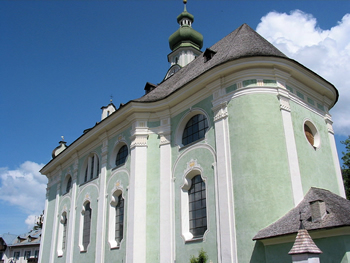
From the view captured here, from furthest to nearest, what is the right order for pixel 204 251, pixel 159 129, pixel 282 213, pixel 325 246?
1. pixel 159 129
2. pixel 204 251
3. pixel 282 213
4. pixel 325 246

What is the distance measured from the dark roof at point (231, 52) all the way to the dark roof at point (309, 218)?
5763 mm

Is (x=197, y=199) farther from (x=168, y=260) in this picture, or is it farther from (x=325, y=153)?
(x=325, y=153)

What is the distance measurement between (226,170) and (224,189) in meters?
0.72

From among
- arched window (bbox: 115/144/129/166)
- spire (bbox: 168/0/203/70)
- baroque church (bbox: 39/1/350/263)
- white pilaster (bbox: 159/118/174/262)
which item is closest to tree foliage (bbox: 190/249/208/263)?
baroque church (bbox: 39/1/350/263)

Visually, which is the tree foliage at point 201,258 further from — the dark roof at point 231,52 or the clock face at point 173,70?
the clock face at point 173,70

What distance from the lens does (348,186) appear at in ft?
85.9

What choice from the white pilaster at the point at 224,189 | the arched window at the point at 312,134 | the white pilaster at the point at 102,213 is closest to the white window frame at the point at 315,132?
the arched window at the point at 312,134

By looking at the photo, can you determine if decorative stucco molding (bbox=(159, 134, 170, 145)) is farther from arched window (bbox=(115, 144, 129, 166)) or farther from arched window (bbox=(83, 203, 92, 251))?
arched window (bbox=(83, 203, 92, 251))

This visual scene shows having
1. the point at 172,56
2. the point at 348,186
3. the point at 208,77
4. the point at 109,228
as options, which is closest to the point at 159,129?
the point at 208,77

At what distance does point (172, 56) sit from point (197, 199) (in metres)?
22.0

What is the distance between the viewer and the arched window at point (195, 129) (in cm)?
1619

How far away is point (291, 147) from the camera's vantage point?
46.7 ft

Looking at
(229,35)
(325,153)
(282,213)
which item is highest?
(229,35)

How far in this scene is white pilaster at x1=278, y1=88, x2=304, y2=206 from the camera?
13.5 m
